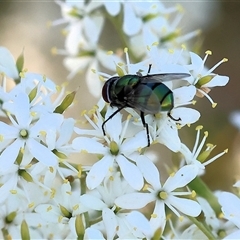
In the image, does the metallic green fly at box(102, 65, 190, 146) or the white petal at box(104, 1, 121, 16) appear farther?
the white petal at box(104, 1, 121, 16)

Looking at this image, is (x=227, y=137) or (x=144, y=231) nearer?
(x=144, y=231)

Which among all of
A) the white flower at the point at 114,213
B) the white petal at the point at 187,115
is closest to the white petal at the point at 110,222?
the white flower at the point at 114,213

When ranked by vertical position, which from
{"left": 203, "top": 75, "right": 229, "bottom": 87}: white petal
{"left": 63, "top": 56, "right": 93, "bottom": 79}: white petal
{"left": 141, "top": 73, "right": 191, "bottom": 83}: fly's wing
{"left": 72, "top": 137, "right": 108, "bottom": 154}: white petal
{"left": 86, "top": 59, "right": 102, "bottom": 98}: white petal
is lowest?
{"left": 86, "top": 59, "right": 102, "bottom": 98}: white petal

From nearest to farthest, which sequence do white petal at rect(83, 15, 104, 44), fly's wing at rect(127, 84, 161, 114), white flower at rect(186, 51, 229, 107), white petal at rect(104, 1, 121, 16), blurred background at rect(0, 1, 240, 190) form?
1. fly's wing at rect(127, 84, 161, 114)
2. white flower at rect(186, 51, 229, 107)
3. white petal at rect(104, 1, 121, 16)
4. white petal at rect(83, 15, 104, 44)
5. blurred background at rect(0, 1, 240, 190)

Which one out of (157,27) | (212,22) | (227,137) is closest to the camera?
(157,27)

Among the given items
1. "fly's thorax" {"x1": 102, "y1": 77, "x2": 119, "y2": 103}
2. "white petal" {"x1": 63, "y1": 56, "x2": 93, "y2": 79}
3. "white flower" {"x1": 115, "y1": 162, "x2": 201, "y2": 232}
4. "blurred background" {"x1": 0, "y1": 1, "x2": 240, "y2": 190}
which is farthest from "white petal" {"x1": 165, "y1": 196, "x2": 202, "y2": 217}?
"blurred background" {"x1": 0, "y1": 1, "x2": 240, "y2": 190}

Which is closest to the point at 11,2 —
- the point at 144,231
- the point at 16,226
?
the point at 16,226

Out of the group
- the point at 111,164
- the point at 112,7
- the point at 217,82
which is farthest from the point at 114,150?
the point at 112,7

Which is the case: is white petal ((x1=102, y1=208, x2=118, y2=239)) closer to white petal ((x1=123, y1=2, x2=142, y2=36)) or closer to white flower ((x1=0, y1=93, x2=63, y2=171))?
white flower ((x1=0, y1=93, x2=63, y2=171))

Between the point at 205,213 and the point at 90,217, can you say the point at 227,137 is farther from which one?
the point at 90,217

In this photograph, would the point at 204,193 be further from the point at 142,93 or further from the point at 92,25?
the point at 92,25
